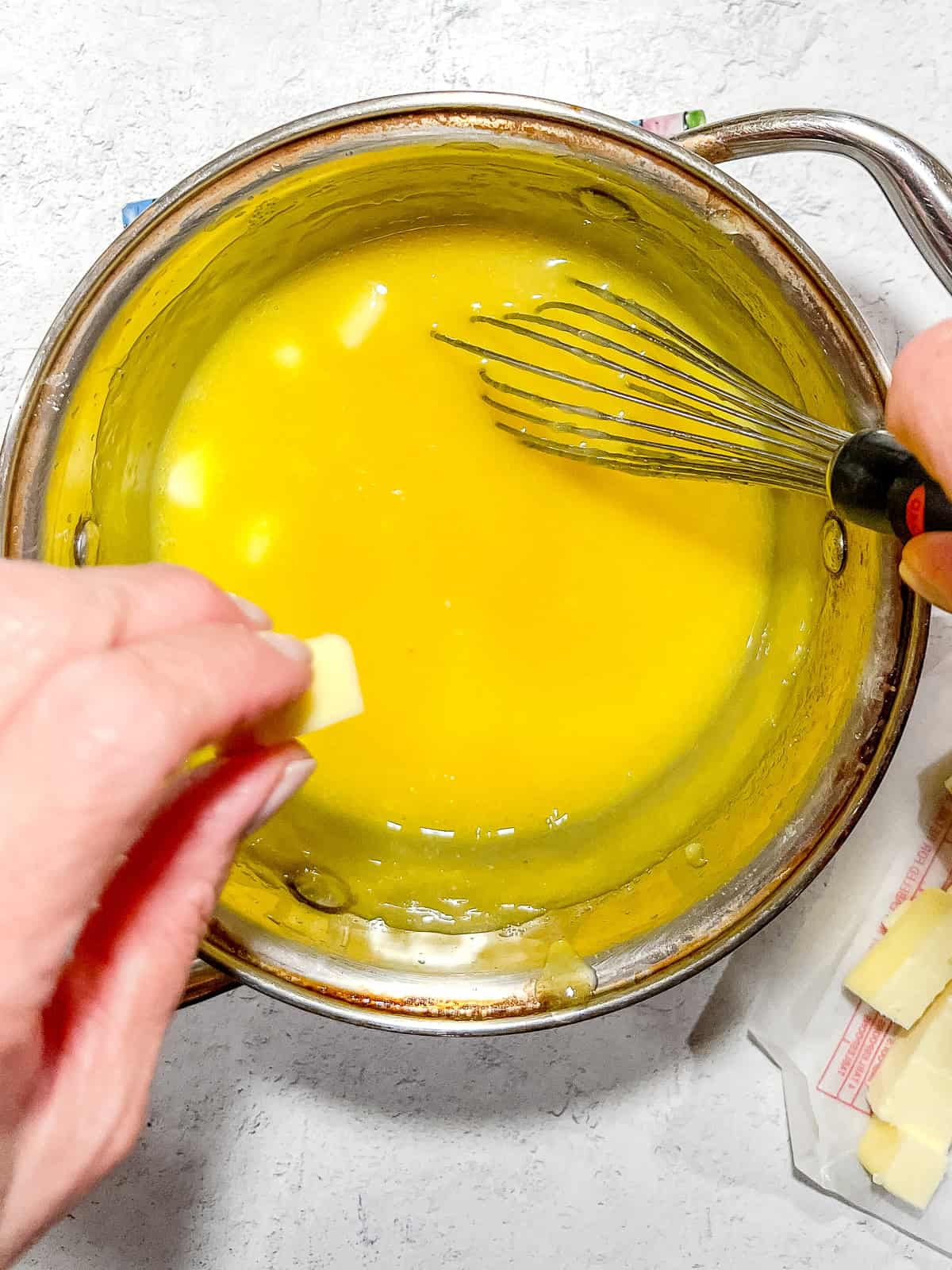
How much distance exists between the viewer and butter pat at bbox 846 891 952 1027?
2.13 ft

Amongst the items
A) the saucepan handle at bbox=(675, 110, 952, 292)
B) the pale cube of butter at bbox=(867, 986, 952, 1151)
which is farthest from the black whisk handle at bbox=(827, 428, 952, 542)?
the pale cube of butter at bbox=(867, 986, 952, 1151)

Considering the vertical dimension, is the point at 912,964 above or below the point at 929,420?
below

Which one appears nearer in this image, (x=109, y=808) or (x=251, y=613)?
(x=109, y=808)

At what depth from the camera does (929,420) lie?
42 centimetres

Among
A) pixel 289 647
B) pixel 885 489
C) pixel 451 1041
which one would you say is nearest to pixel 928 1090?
pixel 451 1041

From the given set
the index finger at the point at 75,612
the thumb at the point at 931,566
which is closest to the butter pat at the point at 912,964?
the thumb at the point at 931,566

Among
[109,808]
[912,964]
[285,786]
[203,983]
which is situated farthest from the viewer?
[912,964]

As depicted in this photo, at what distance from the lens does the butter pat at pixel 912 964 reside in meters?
0.65

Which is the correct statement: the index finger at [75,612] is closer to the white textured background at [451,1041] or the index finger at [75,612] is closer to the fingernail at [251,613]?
the fingernail at [251,613]

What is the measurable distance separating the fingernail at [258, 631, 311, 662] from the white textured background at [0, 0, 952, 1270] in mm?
360

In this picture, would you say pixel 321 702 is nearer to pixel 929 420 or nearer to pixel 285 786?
pixel 285 786

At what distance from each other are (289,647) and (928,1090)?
537mm

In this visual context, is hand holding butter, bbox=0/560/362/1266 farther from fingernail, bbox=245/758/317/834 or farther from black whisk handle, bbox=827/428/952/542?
black whisk handle, bbox=827/428/952/542

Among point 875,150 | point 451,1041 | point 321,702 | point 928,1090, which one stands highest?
point 875,150
